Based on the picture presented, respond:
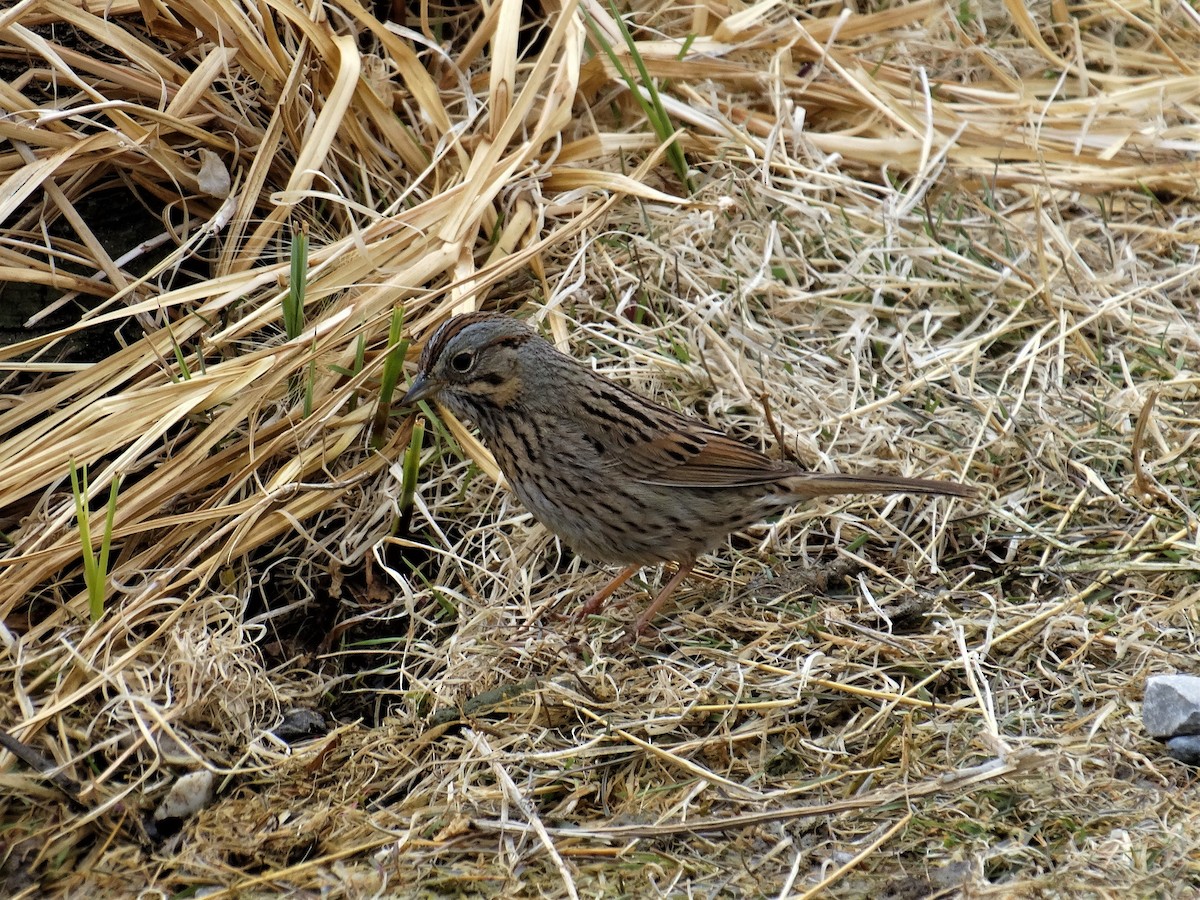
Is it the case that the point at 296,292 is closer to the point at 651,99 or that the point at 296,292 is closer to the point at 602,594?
the point at 602,594

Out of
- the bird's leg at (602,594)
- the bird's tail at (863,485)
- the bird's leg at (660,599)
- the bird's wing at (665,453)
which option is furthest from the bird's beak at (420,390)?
the bird's tail at (863,485)

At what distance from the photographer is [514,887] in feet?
10.6

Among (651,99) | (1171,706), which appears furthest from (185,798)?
(651,99)

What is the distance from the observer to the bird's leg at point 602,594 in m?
4.31

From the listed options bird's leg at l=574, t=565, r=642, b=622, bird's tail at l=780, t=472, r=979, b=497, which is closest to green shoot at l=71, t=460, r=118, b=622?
bird's leg at l=574, t=565, r=642, b=622

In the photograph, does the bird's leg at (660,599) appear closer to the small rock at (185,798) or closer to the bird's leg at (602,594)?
the bird's leg at (602,594)

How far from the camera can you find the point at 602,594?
4375 mm

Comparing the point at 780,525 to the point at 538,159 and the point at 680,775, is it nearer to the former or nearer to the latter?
the point at 680,775

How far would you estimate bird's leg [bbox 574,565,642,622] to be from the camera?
4.31 m

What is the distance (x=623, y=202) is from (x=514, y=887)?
9.78ft

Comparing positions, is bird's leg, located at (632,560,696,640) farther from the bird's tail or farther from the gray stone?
the gray stone

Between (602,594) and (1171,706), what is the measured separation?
1.68 metres

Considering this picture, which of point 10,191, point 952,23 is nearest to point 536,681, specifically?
point 10,191

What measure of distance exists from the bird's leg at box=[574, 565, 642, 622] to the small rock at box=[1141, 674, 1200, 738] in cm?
157
